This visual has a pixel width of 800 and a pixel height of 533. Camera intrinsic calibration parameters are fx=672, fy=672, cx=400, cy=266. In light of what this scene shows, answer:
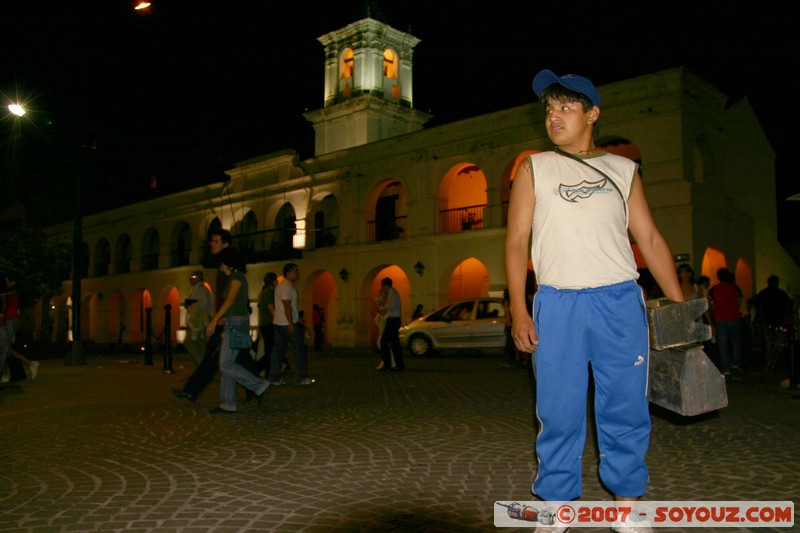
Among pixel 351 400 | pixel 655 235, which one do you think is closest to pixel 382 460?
pixel 655 235

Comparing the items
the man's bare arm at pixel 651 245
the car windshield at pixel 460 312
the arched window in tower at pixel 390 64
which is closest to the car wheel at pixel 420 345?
the car windshield at pixel 460 312

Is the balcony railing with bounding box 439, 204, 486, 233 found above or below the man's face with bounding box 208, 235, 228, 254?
above

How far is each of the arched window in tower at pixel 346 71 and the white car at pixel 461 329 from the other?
16548 mm

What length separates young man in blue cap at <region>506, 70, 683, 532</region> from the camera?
282 centimetres

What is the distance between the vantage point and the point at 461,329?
18953 mm

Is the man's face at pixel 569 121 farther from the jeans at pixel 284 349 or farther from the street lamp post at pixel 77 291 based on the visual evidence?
the street lamp post at pixel 77 291

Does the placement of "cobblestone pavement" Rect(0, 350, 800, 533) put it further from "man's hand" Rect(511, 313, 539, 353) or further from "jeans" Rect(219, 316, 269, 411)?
"man's hand" Rect(511, 313, 539, 353)

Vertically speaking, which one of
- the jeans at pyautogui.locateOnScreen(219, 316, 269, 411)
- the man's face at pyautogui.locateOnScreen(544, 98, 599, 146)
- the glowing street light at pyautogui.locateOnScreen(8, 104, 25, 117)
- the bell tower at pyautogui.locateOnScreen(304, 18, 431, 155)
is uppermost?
the bell tower at pyautogui.locateOnScreen(304, 18, 431, 155)

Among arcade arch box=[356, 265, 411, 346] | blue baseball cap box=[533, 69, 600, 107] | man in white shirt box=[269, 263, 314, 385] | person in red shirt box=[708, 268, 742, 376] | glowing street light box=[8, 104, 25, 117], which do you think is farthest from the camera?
arcade arch box=[356, 265, 411, 346]

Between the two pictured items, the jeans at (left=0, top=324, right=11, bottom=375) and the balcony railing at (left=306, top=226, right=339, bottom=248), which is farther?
the balcony railing at (left=306, top=226, right=339, bottom=248)

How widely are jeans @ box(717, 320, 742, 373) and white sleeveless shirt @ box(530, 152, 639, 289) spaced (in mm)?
9279

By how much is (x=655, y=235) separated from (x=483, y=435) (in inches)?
121

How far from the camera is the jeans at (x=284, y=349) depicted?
10.1 metres

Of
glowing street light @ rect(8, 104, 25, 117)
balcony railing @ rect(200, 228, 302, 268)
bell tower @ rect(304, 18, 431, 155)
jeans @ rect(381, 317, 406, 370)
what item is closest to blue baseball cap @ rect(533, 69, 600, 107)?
jeans @ rect(381, 317, 406, 370)
